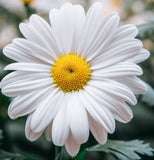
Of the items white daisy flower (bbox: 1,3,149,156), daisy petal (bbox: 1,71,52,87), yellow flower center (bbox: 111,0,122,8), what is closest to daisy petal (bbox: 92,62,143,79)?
white daisy flower (bbox: 1,3,149,156)

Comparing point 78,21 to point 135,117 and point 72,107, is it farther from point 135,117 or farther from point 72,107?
point 135,117

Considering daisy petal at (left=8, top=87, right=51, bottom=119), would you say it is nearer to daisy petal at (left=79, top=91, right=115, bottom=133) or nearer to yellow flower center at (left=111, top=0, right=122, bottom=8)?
daisy petal at (left=79, top=91, right=115, bottom=133)

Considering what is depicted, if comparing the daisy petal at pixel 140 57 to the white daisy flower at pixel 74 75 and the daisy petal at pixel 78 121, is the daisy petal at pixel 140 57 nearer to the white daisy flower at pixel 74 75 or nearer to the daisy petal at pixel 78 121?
the white daisy flower at pixel 74 75

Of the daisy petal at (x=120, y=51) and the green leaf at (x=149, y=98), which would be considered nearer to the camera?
the daisy petal at (x=120, y=51)

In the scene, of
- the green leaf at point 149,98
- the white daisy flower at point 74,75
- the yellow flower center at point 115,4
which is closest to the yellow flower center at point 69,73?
the white daisy flower at point 74,75

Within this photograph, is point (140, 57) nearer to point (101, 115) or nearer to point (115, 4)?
point (101, 115)

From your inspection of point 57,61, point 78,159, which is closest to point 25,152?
point 78,159

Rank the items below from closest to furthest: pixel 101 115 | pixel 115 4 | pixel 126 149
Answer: pixel 101 115, pixel 126 149, pixel 115 4

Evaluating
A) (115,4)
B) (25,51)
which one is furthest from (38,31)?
(115,4)
